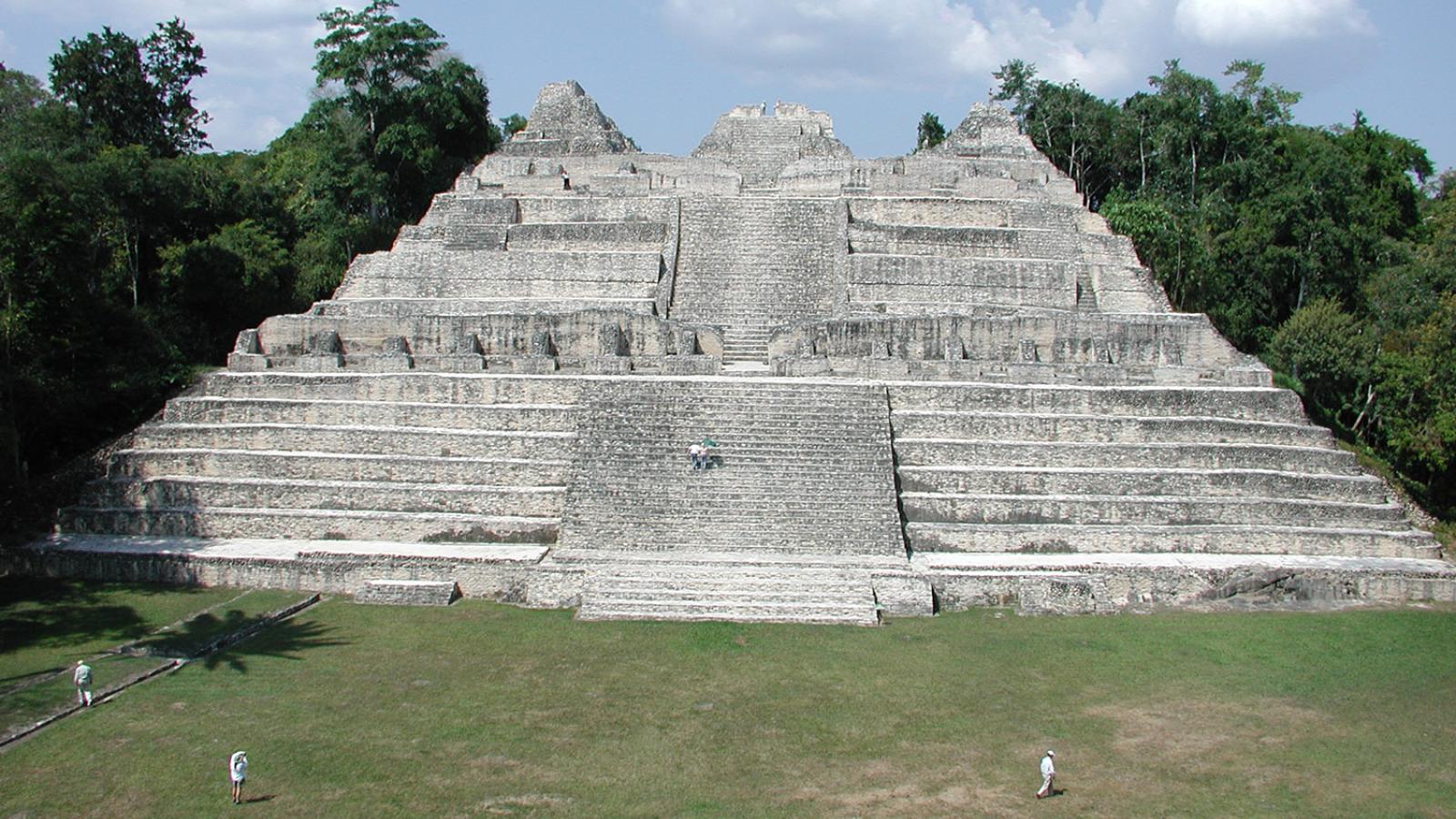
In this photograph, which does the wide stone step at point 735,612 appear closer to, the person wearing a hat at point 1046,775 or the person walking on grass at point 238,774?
the person wearing a hat at point 1046,775

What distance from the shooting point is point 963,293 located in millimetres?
22609

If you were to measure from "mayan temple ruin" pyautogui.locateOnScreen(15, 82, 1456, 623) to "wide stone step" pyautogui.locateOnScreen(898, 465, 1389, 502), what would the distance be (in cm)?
4

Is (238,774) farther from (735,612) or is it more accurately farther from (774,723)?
(735,612)

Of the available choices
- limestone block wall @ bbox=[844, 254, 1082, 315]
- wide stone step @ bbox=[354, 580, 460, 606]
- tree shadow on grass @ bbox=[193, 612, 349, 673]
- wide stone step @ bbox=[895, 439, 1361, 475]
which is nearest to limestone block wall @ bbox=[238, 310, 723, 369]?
limestone block wall @ bbox=[844, 254, 1082, 315]

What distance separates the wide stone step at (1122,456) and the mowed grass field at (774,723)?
3449mm

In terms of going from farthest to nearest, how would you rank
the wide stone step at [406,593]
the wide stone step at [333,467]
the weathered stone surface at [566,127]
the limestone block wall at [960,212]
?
the weathered stone surface at [566,127], the limestone block wall at [960,212], the wide stone step at [333,467], the wide stone step at [406,593]

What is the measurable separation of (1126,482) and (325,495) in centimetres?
1224

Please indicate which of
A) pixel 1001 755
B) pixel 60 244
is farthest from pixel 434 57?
pixel 1001 755

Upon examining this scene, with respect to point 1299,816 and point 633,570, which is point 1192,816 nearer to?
point 1299,816

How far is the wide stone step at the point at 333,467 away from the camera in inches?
678

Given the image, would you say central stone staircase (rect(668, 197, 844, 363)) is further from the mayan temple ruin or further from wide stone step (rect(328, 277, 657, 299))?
wide stone step (rect(328, 277, 657, 299))

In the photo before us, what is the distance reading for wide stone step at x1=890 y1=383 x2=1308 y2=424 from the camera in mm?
18047

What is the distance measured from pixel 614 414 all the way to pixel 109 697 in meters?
8.33

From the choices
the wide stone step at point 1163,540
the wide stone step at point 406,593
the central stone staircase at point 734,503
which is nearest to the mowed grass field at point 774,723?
the wide stone step at point 406,593
